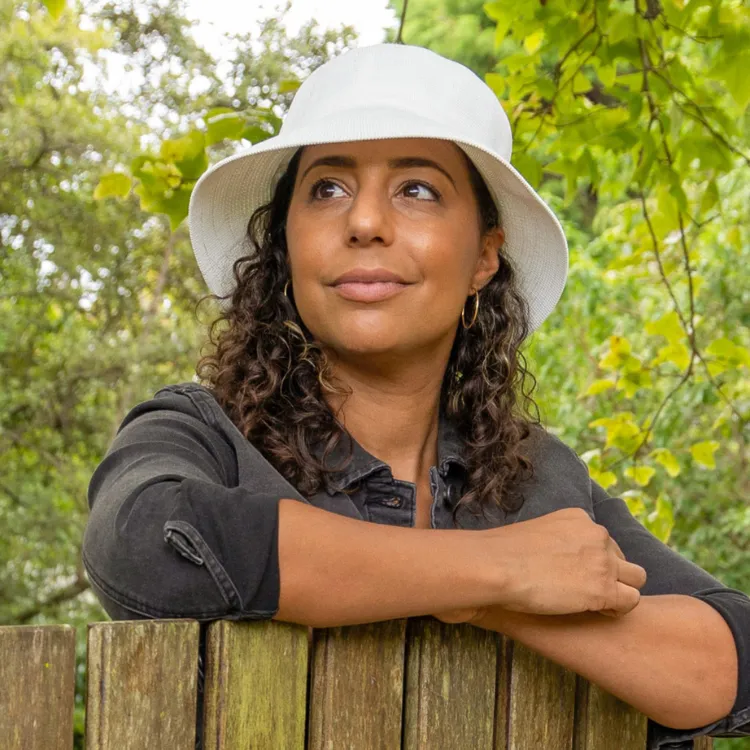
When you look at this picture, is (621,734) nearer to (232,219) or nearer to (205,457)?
(205,457)

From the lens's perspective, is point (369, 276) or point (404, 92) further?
point (404, 92)

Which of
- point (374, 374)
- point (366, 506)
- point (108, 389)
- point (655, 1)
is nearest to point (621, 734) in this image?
point (366, 506)

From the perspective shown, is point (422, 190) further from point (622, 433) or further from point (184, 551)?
point (622, 433)

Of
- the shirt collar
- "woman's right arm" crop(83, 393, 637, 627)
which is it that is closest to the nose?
the shirt collar

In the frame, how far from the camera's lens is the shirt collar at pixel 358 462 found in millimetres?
1979

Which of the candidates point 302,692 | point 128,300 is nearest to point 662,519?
point 302,692

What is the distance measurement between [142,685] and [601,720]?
0.84 meters

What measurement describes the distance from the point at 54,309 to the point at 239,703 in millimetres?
7608

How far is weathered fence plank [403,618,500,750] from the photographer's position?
1662 millimetres

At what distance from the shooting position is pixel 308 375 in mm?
2076

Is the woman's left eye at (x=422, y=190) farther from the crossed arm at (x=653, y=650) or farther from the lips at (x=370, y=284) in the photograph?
the crossed arm at (x=653, y=650)

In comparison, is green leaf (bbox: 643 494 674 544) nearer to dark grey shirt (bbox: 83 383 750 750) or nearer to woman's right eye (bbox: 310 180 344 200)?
dark grey shirt (bbox: 83 383 750 750)

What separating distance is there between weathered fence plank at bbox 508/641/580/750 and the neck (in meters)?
0.45

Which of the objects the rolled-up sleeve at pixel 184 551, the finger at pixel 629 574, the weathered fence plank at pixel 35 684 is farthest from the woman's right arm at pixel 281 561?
the weathered fence plank at pixel 35 684
